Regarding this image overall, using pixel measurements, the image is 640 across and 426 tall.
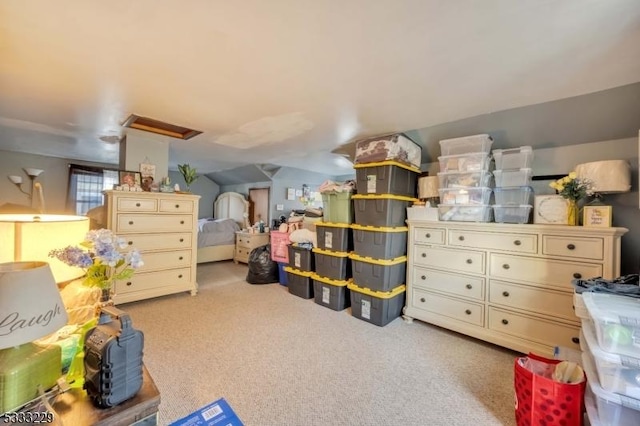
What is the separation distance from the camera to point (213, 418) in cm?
89

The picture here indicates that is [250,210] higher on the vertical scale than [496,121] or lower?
lower

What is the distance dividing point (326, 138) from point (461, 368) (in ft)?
8.84

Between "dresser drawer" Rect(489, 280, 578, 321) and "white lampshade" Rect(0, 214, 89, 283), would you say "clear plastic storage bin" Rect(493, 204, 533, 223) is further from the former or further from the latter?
"white lampshade" Rect(0, 214, 89, 283)

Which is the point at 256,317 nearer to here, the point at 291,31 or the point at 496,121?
the point at 291,31

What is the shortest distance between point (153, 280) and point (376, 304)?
104 inches

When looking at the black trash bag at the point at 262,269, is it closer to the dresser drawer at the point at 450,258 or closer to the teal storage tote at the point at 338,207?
the teal storage tote at the point at 338,207

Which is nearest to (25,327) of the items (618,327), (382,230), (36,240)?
(36,240)

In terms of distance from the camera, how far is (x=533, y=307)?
2074 mm

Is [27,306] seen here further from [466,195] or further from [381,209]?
[466,195]

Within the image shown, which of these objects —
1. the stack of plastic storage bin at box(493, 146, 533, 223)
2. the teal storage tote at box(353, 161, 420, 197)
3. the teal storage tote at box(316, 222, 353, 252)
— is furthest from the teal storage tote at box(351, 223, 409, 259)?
the stack of plastic storage bin at box(493, 146, 533, 223)

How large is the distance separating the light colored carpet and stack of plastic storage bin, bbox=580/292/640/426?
0.47 m

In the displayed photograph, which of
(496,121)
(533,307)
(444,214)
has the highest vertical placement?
(496,121)

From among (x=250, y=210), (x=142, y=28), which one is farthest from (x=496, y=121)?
(x=250, y=210)

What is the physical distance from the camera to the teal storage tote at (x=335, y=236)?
10.1 feet
